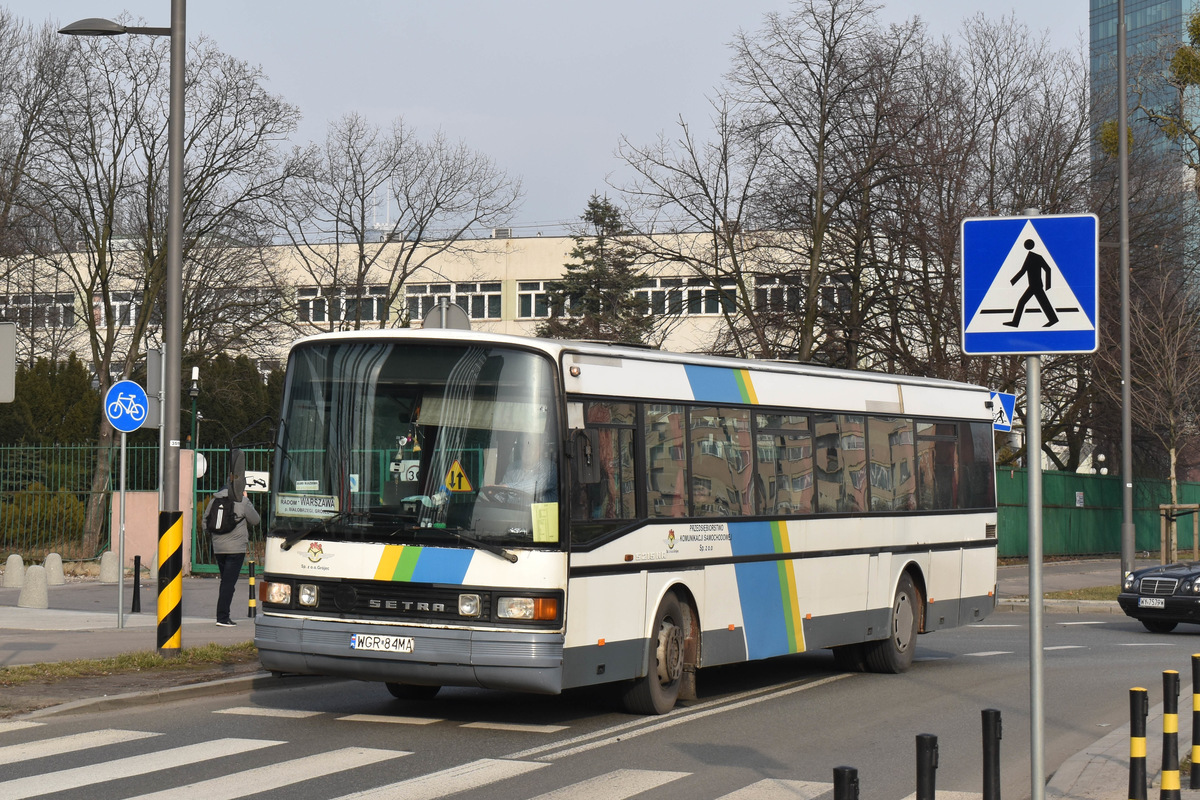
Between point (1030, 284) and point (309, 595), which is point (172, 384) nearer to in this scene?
point (309, 595)

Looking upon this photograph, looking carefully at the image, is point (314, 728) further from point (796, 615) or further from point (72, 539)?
point (72, 539)

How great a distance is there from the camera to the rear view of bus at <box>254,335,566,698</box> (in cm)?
1037

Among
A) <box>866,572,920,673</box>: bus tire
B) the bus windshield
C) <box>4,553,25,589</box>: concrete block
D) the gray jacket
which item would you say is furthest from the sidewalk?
<box>866,572,920,673</box>: bus tire

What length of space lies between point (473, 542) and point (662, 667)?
2.12 meters

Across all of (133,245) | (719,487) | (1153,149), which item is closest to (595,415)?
(719,487)

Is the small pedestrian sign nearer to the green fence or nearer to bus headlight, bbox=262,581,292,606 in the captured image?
the green fence

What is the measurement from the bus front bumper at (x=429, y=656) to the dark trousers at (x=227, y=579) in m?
7.39

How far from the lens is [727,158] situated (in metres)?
33.6

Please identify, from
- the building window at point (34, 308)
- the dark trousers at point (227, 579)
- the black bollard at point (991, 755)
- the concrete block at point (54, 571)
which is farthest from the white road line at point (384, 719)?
the building window at point (34, 308)

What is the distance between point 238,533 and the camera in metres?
19.1

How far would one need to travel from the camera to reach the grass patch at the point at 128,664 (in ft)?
42.2

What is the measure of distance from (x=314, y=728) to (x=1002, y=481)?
30.4 metres

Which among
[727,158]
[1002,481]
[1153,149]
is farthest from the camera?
[1153,149]

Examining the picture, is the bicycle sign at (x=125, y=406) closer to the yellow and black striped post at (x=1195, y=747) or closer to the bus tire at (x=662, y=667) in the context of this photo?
the bus tire at (x=662, y=667)
